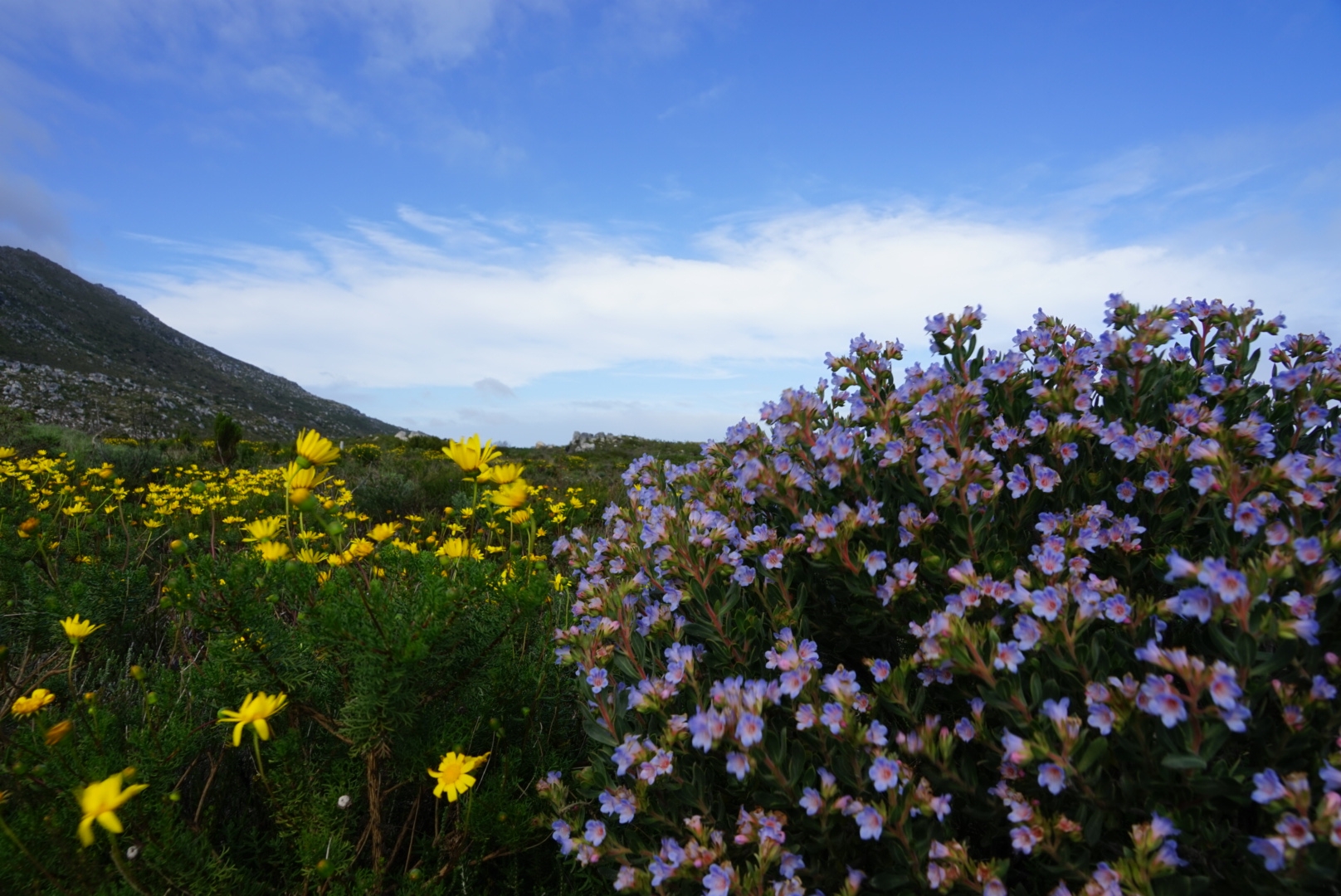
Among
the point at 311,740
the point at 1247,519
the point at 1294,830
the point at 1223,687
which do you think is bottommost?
the point at 311,740

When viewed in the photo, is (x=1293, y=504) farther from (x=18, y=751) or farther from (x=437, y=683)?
(x=18, y=751)

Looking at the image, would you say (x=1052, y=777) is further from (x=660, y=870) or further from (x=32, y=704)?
(x=32, y=704)

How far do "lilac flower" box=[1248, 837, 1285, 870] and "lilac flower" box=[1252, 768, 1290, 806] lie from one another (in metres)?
0.06

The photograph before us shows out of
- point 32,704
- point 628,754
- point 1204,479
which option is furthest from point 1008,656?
point 32,704

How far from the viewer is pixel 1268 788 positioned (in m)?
1.14

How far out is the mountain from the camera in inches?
1244

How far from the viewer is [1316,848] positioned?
3.62 ft

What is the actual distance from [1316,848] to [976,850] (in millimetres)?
701

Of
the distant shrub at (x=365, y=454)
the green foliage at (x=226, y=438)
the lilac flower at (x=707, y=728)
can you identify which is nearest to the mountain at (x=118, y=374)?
the distant shrub at (x=365, y=454)

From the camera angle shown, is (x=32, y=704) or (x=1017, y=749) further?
(x=32, y=704)

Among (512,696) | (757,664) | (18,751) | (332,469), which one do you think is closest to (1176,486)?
(757,664)

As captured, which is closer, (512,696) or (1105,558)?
(1105,558)

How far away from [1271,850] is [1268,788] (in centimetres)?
11

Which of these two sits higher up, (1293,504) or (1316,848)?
(1293,504)
